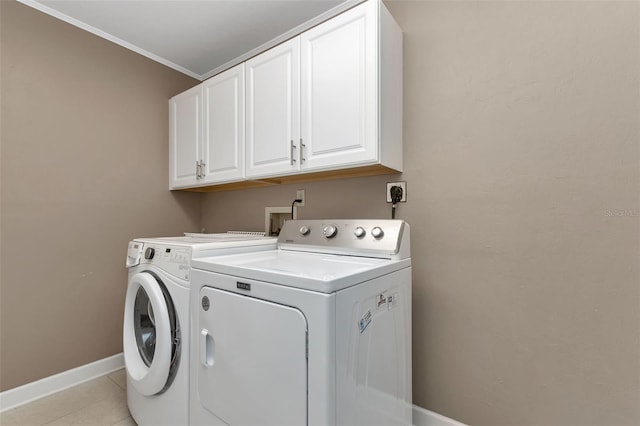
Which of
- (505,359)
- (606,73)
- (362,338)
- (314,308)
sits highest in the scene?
(606,73)

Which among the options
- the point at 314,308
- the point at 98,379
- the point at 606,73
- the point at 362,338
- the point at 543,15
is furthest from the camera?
the point at 98,379

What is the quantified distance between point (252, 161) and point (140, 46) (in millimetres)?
1445

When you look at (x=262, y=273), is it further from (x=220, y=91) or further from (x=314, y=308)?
(x=220, y=91)

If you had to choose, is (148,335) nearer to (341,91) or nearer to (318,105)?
(318,105)

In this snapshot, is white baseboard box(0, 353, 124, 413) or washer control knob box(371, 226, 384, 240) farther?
white baseboard box(0, 353, 124, 413)

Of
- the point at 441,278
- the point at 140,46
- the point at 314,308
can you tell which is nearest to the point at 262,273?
the point at 314,308

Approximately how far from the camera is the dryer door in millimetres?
1370

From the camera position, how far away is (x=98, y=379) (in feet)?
7.00

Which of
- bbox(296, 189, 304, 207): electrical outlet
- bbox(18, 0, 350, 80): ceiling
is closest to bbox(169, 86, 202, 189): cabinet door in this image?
bbox(18, 0, 350, 80): ceiling

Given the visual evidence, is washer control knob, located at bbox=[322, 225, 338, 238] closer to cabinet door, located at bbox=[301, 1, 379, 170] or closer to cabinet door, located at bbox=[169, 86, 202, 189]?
cabinet door, located at bbox=[301, 1, 379, 170]

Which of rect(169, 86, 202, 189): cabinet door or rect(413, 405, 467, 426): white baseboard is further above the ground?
rect(169, 86, 202, 189): cabinet door

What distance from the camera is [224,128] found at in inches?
83.7

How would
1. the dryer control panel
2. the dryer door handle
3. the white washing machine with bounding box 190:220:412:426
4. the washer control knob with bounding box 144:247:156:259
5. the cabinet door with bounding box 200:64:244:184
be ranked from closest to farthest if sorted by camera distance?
the white washing machine with bounding box 190:220:412:426 < the dryer door handle < the dryer control panel < the washer control knob with bounding box 144:247:156:259 < the cabinet door with bounding box 200:64:244:184

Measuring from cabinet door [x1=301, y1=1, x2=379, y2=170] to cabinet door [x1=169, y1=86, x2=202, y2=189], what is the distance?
110cm
